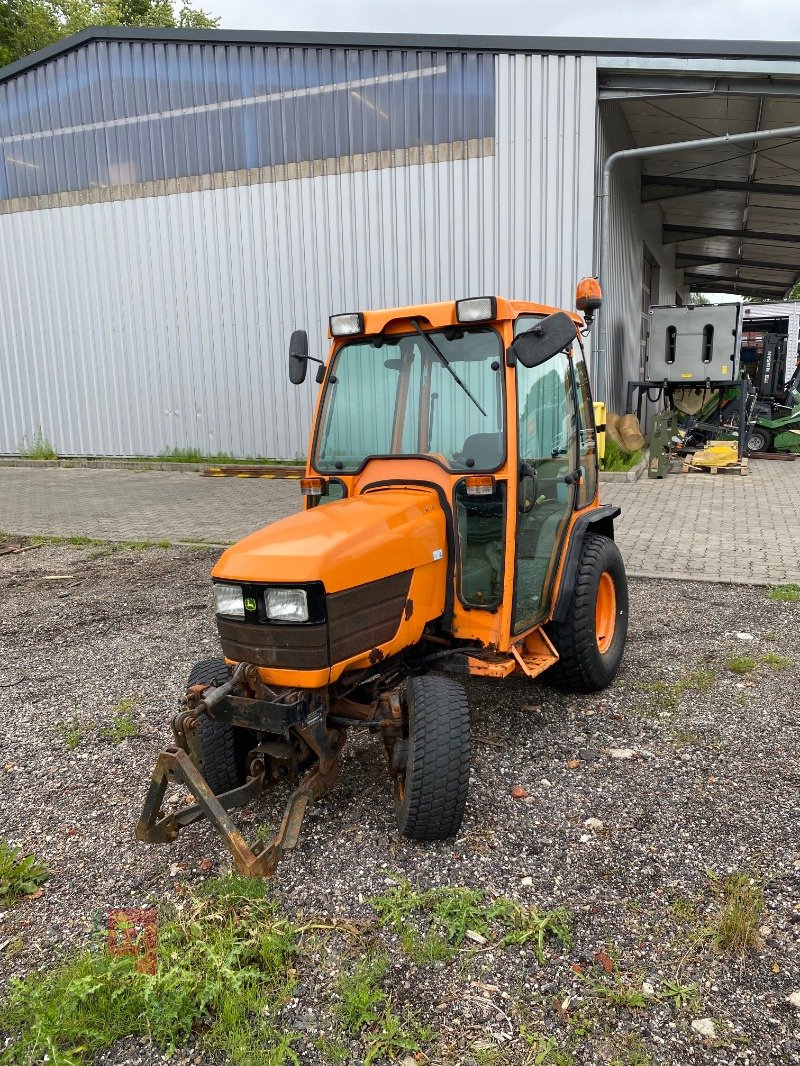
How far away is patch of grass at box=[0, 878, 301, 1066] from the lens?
219 centimetres

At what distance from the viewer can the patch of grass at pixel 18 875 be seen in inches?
113

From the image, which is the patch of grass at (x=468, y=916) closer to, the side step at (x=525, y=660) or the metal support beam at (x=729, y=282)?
the side step at (x=525, y=660)

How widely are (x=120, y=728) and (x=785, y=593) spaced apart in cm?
483

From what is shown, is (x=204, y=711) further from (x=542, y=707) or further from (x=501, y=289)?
(x=501, y=289)

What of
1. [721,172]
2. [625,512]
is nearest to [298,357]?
[625,512]

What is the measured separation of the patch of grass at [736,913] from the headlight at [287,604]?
1.69 metres

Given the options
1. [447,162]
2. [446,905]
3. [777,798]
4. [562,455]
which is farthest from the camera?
[447,162]

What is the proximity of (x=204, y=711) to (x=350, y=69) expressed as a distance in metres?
12.0

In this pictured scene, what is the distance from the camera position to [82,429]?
15039 millimetres

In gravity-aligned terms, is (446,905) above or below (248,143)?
below

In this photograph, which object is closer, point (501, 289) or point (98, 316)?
point (501, 289)

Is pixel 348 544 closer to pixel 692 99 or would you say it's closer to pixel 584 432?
pixel 584 432

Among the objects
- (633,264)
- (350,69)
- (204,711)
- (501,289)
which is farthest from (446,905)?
(633,264)

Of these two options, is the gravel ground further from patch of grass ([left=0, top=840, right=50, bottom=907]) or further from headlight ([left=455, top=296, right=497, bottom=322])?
headlight ([left=455, top=296, right=497, bottom=322])
